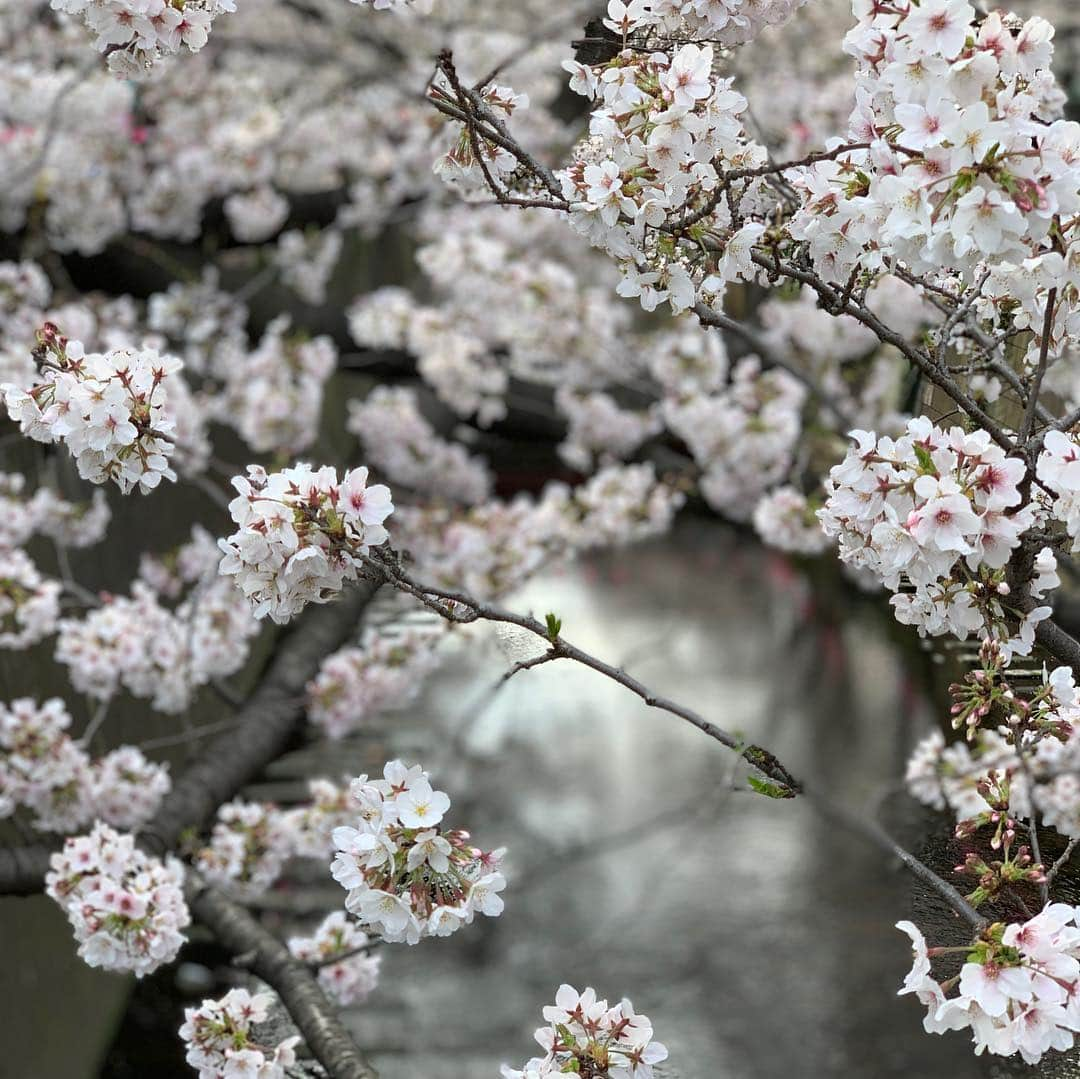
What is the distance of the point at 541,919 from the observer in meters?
4.79

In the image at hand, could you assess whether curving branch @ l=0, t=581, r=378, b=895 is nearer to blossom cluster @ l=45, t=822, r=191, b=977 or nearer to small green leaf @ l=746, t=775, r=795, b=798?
blossom cluster @ l=45, t=822, r=191, b=977

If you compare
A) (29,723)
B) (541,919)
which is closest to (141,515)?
(29,723)

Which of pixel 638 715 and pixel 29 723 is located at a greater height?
pixel 638 715

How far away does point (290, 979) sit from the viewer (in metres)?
2.00

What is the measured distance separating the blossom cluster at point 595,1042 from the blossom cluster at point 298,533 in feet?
1.50

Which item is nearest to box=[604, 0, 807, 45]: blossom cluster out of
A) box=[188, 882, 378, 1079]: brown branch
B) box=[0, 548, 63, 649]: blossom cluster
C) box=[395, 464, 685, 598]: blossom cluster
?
box=[188, 882, 378, 1079]: brown branch

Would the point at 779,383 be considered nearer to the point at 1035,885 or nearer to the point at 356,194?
the point at 356,194

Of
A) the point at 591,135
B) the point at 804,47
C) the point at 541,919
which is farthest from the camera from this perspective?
the point at 804,47

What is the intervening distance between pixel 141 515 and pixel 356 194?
2237 mm

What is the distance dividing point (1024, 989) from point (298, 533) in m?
0.70

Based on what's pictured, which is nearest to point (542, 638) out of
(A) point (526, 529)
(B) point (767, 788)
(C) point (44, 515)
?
(B) point (767, 788)

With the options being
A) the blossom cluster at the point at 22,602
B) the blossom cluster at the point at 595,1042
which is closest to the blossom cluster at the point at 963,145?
the blossom cluster at the point at 595,1042

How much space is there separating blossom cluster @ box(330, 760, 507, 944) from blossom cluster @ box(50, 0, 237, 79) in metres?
0.78

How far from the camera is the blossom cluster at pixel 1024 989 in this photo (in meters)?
0.99
